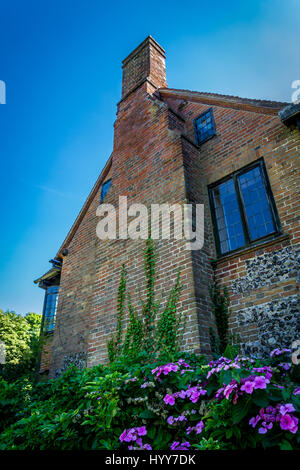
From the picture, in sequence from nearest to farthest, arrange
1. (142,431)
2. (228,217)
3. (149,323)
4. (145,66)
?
(142,431)
(149,323)
(228,217)
(145,66)

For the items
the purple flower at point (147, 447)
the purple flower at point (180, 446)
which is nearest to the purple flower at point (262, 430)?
the purple flower at point (180, 446)

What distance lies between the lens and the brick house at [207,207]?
5.22 metres

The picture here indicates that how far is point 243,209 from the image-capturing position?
6.23 meters

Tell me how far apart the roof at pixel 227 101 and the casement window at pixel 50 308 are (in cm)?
A: 819

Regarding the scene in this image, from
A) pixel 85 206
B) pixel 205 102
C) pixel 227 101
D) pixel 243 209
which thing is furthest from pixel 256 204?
pixel 85 206

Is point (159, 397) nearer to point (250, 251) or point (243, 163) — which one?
point (250, 251)

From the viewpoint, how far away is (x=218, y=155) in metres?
7.04

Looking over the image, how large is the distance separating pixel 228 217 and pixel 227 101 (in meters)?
2.96

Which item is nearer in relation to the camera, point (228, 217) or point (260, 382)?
point (260, 382)

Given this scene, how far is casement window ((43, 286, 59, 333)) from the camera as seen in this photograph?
10.9 m

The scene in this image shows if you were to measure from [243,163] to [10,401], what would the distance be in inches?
234

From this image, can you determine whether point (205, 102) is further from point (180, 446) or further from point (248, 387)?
point (180, 446)

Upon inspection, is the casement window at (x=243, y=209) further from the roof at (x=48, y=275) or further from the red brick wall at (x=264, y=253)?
the roof at (x=48, y=275)
